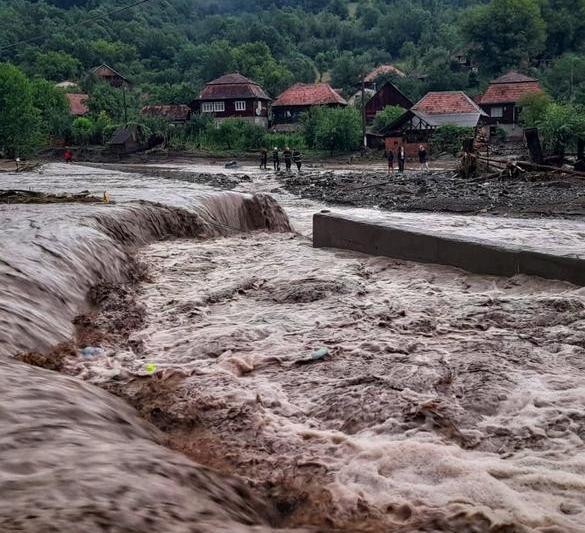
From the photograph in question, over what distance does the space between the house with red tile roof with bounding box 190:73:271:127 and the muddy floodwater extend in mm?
59375

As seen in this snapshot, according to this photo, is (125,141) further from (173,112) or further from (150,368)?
(150,368)

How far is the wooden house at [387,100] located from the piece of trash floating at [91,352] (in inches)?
2365

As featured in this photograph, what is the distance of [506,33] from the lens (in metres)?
77.1

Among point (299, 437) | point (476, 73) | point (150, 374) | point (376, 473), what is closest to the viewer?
point (376, 473)

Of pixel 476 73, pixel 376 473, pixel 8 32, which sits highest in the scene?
pixel 8 32

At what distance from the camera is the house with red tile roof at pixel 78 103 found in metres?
74.3

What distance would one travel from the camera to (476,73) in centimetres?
7725

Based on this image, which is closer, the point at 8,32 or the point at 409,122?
the point at 409,122

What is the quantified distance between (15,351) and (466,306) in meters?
4.65

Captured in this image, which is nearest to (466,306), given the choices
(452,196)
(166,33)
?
(452,196)

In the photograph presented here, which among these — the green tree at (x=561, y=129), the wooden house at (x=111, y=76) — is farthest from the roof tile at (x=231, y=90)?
the green tree at (x=561, y=129)

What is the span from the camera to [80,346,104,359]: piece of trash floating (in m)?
6.15

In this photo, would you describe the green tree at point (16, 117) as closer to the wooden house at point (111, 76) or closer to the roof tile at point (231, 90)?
the roof tile at point (231, 90)

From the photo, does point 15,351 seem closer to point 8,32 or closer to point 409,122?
point 409,122
